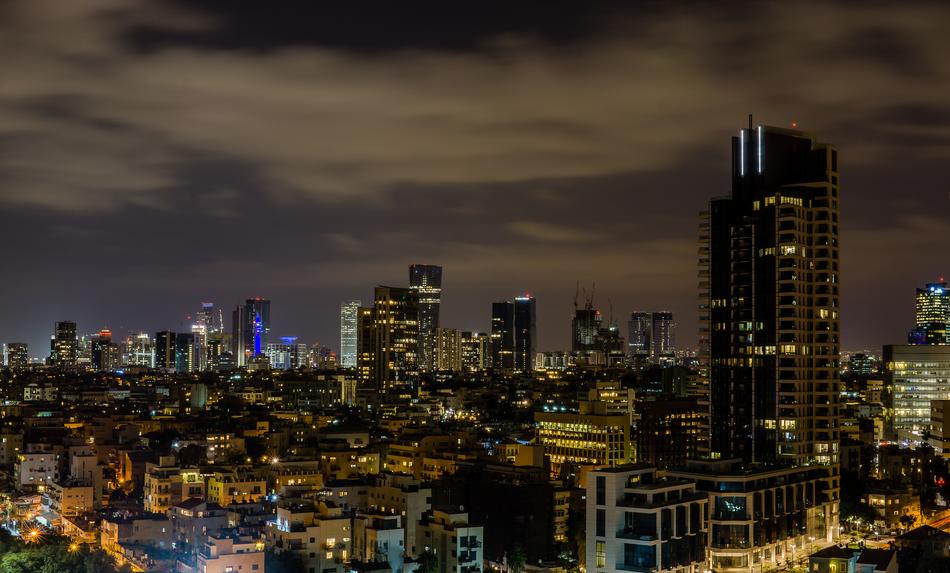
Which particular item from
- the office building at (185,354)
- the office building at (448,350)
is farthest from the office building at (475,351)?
the office building at (185,354)

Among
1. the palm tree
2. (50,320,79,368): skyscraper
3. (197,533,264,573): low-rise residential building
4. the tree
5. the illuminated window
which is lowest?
the tree

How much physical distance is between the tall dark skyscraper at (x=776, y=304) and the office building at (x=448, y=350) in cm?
13418

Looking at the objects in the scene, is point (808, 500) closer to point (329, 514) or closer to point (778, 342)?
point (778, 342)

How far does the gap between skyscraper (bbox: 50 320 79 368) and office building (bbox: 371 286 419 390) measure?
70.7 meters

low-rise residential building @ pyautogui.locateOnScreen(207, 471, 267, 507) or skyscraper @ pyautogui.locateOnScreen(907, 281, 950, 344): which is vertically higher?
skyscraper @ pyautogui.locateOnScreen(907, 281, 950, 344)

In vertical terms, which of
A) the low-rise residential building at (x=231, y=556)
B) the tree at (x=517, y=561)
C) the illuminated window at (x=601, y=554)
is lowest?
the tree at (x=517, y=561)

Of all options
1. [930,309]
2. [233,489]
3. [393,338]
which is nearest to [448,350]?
[393,338]

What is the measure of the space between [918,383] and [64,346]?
131 m

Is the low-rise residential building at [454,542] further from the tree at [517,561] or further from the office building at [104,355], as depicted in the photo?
the office building at [104,355]

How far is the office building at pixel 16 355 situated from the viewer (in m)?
181

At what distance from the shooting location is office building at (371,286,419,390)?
372 feet

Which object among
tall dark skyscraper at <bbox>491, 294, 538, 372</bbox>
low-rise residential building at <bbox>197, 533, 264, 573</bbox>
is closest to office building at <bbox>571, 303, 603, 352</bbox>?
tall dark skyscraper at <bbox>491, 294, 538, 372</bbox>

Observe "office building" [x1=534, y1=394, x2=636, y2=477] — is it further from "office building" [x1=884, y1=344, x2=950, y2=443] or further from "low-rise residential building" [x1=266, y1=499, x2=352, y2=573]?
"office building" [x1=884, y1=344, x2=950, y2=443]

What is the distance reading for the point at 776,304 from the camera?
42.9 metres
